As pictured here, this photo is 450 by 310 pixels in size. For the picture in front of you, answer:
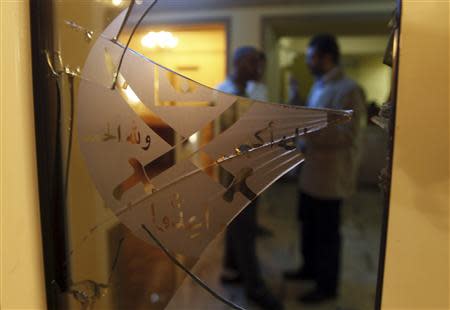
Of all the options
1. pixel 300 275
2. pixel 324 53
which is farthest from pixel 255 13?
pixel 300 275

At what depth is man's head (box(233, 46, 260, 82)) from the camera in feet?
4.57

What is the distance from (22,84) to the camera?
0.49 metres

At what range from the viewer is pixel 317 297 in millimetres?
1496

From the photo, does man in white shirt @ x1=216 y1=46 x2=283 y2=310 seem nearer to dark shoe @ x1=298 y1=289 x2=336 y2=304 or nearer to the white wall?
dark shoe @ x1=298 y1=289 x2=336 y2=304

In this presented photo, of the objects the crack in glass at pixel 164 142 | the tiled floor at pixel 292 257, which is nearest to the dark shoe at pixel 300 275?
the tiled floor at pixel 292 257

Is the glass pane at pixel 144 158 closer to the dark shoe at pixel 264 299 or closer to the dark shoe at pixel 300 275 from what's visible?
the dark shoe at pixel 264 299

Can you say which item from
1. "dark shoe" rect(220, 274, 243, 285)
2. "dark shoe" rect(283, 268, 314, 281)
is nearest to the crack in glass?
"dark shoe" rect(220, 274, 243, 285)

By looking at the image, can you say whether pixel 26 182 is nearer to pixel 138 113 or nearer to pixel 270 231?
pixel 138 113

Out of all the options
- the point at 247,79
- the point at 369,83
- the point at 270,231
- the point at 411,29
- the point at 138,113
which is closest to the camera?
the point at 411,29

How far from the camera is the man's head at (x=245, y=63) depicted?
1.39m

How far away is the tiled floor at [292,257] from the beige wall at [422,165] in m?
0.31

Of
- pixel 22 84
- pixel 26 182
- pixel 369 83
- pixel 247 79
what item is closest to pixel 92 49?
pixel 22 84

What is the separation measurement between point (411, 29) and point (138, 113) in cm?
37

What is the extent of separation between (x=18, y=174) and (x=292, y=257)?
1639 mm
